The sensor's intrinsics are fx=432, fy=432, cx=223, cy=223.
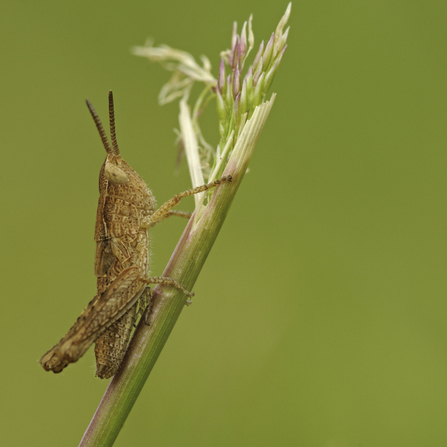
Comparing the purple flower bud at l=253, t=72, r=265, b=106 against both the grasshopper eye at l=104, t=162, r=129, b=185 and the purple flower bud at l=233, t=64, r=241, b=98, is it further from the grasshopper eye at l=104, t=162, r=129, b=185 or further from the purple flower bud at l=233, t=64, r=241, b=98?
the grasshopper eye at l=104, t=162, r=129, b=185

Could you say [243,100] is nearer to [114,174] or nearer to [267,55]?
[267,55]

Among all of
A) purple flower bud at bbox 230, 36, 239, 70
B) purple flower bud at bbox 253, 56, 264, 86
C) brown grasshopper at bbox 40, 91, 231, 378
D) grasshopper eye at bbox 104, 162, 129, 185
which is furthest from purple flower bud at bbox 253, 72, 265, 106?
grasshopper eye at bbox 104, 162, 129, 185

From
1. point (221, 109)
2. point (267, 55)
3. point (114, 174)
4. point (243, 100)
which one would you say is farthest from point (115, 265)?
point (267, 55)

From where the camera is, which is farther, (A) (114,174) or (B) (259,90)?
(A) (114,174)

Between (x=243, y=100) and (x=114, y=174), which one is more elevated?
(x=243, y=100)

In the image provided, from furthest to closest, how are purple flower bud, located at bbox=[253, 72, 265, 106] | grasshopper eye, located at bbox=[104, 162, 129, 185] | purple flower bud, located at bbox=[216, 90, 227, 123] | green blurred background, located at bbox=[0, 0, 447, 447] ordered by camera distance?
green blurred background, located at bbox=[0, 0, 447, 447] < grasshopper eye, located at bbox=[104, 162, 129, 185] < purple flower bud, located at bbox=[216, 90, 227, 123] < purple flower bud, located at bbox=[253, 72, 265, 106]

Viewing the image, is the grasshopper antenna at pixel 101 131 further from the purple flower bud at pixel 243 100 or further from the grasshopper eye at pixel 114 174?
the purple flower bud at pixel 243 100

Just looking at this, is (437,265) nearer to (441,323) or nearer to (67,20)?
(441,323)
